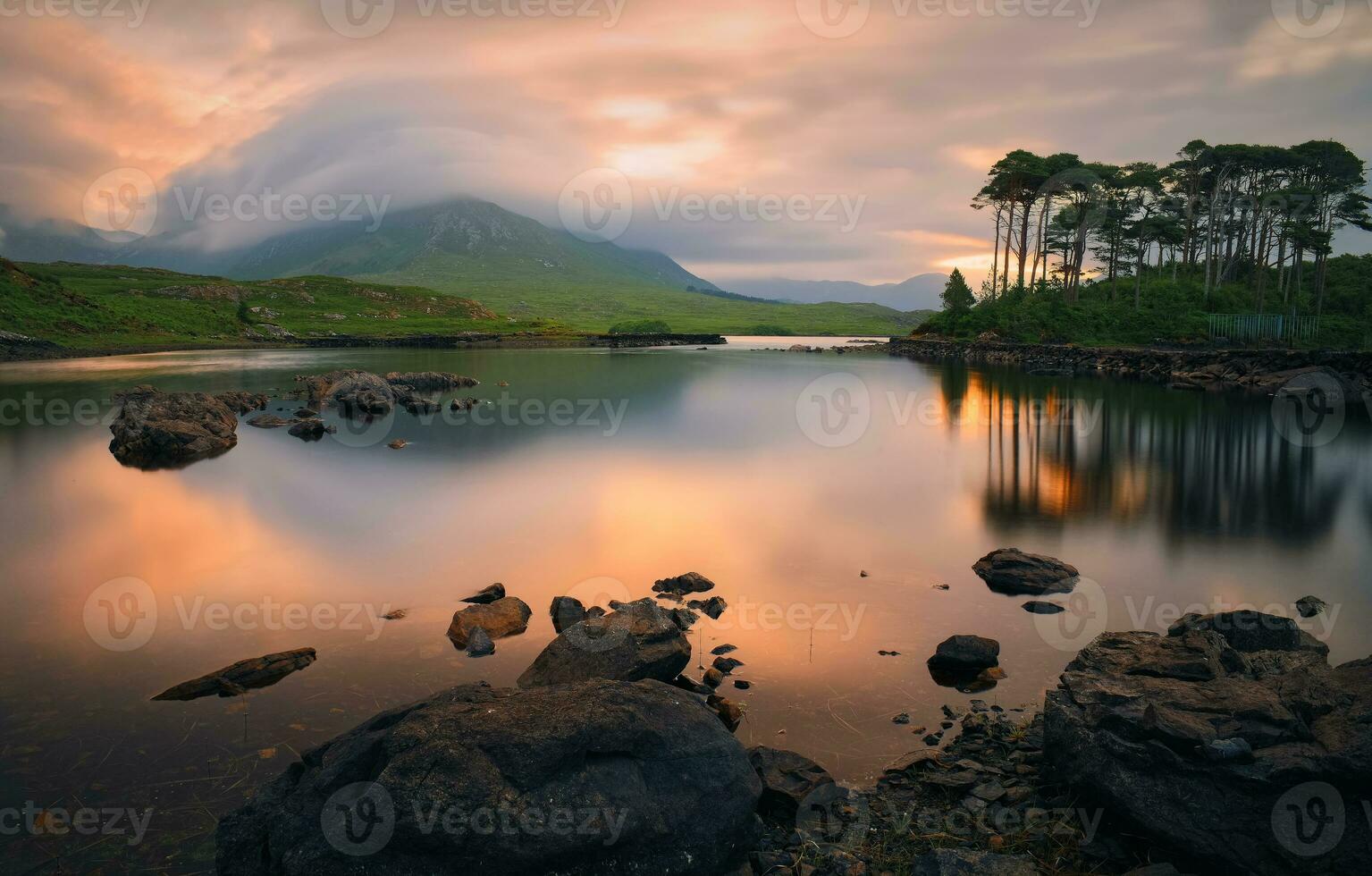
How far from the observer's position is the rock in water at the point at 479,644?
11.6m

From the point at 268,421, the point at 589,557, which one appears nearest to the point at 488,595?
the point at 589,557

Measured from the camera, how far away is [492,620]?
40.9ft

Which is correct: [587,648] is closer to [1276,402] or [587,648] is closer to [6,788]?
[6,788]

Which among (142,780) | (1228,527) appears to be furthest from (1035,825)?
(1228,527)

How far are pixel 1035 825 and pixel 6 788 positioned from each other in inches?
422

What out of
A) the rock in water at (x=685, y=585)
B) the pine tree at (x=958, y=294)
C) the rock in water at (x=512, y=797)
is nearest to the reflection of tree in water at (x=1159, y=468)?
the rock in water at (x=685, y=585)

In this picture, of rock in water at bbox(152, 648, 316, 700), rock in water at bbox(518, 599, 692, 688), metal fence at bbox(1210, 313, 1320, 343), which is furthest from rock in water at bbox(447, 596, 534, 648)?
metal fence at bbox(1210, 313, 1320, 343)

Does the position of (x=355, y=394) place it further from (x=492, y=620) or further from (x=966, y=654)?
(x=966, y=654)

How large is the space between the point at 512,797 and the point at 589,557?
10702 mm

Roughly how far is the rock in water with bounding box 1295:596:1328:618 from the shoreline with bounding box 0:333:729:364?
101190 mm

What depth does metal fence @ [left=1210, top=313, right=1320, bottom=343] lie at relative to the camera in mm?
69812

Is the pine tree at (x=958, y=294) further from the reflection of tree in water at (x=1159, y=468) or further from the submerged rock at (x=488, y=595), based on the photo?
the submerged rock at (x=488, y=595)

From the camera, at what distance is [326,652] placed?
38.3 feet

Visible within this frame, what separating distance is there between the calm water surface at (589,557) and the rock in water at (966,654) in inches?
11.7
